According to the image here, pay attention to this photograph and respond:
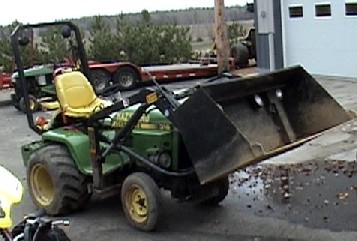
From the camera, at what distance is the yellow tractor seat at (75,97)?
27.6 ft

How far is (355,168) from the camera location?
29.7 ft

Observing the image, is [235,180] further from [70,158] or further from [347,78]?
[347,78]

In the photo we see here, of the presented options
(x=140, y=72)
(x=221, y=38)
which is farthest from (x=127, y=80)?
A: (x=221, y=38)

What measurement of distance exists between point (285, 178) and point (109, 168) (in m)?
2.42

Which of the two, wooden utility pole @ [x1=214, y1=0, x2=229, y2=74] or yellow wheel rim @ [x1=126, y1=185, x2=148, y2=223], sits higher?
wooden utility pole @ [x1=214, y1=0, x2=229, y2=74]

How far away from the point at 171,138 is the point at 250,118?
0.80m

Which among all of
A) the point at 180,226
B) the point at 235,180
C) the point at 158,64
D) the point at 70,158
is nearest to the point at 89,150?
the point at 70,158

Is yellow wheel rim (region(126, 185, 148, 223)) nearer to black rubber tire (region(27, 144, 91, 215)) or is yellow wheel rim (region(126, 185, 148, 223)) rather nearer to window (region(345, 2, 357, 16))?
black rubber tire (region(27, 144, 91, 215))

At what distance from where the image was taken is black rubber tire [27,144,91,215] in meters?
7.95

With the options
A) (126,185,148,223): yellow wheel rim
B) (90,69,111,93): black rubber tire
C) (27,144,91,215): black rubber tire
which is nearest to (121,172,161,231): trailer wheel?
(126,185,148,223): yellow wheel rim

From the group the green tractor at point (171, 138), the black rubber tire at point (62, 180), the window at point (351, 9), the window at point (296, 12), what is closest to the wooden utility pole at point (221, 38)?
the window at point (296, 12)

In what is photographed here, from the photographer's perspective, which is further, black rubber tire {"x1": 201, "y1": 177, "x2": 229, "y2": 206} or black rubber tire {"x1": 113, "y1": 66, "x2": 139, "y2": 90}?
black rubber tire {"x1": 113, "y1": 66, "x2": 139, "y2": 90}

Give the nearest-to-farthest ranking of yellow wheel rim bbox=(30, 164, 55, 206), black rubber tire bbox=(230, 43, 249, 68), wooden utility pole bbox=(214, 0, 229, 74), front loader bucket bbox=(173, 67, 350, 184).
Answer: front loader bucket bbox=(173, 67, 350, 184)
yellow wheel rim bbox=(30, 164, 55, 206)
wooden utility pole bbox=(214, 0, 229, 74)
black rubber tire bbox=(230, 43, 249, 68)

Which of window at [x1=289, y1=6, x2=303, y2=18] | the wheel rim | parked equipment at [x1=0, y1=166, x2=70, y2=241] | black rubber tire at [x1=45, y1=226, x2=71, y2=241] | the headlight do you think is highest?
window at [x1=289, y1=6, x2=303, y2=18]
